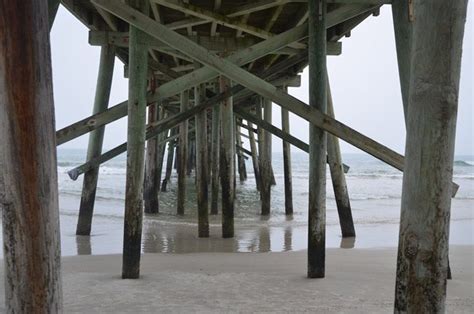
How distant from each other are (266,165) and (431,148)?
9.02 meters

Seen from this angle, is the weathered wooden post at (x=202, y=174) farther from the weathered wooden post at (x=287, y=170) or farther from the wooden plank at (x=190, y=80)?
the weathered wooden post at (x=287, y=170)

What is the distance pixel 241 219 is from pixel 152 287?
5.79m

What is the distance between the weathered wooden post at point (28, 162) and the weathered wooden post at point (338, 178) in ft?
16.5

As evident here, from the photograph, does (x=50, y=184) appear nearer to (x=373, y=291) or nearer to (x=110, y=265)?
(x=373, y=291)

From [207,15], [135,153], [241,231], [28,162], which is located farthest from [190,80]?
[241,231]

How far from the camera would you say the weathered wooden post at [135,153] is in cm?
371

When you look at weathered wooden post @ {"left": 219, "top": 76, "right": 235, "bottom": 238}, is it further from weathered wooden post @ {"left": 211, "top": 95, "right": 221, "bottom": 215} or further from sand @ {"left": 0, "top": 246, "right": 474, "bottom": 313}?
sand @ {"left": 0, "top": 246, "right": 474, "bottom": 313}

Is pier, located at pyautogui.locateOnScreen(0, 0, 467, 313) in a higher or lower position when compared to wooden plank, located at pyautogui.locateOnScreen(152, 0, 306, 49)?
lower

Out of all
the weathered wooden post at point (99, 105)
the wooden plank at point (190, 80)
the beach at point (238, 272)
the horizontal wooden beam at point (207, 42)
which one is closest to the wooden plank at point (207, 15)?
the horizontal wooden beam at point (207, 42)

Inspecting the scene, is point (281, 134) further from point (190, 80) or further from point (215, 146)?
point (190, 80)

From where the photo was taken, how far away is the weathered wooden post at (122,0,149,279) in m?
3.71

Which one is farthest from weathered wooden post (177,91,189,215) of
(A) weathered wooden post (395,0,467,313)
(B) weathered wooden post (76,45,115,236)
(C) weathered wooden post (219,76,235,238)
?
(A) weathered wooden post (395,0,467,313)

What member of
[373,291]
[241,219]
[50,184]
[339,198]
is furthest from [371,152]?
[241,219]

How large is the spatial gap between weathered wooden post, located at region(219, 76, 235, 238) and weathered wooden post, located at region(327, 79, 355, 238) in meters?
1.40
